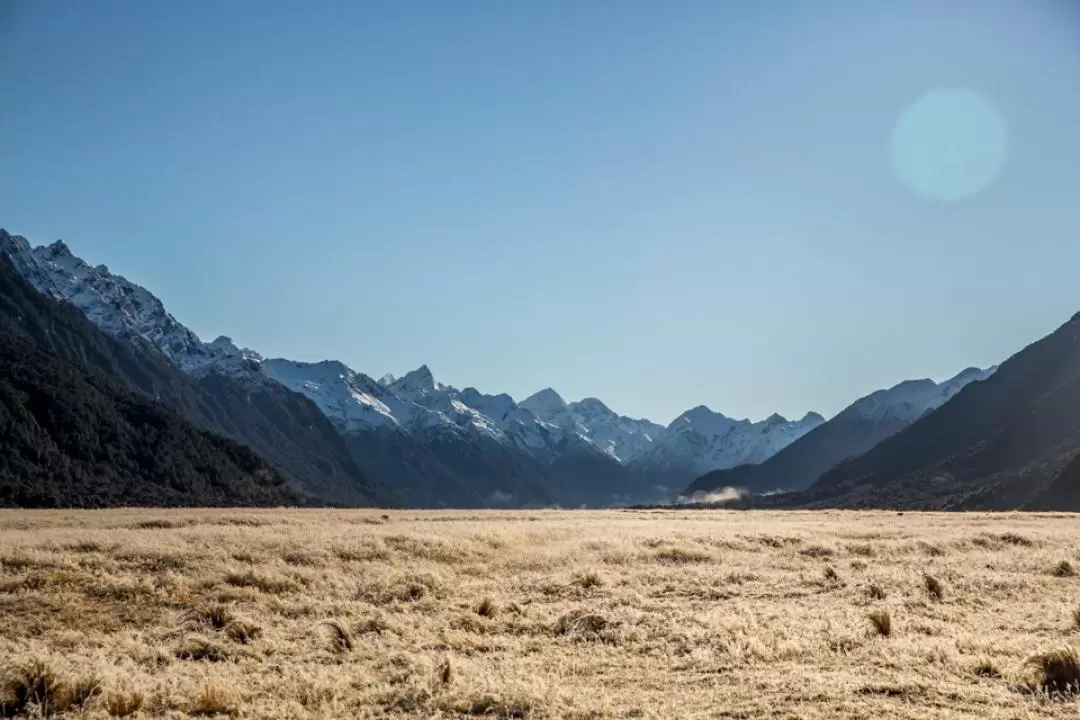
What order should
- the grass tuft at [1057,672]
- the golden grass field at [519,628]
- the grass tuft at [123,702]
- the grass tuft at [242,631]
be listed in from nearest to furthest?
the grass tuft at [1057,672] < the grass tuft at [123,702] < the golden grass field at [519,628] < the grass tuft at [242,631]

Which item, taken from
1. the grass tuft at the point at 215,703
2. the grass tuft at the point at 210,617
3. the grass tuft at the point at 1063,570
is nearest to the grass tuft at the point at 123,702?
the grass tuft at the point at 215,703

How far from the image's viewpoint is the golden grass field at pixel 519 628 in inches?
502

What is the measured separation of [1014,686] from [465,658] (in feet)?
34.9

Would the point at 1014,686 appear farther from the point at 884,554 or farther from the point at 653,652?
the point at 884,554

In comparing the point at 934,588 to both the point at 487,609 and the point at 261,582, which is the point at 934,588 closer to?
the point at 487,609

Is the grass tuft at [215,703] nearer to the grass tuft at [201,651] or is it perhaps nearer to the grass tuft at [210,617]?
the grass tuft at [201,651]

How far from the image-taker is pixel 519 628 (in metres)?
19.5

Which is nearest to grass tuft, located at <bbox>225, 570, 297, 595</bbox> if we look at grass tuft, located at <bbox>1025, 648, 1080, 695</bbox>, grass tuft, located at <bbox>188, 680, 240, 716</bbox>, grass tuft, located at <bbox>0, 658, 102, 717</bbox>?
grass tuft, located at <bbox>0, 658, 102, 717</bbox>

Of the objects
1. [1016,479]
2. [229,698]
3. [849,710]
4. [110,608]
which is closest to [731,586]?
[849,710]

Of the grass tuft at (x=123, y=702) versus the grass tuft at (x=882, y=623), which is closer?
the grass tuft at (x=123, y=702)

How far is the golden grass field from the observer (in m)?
12.7

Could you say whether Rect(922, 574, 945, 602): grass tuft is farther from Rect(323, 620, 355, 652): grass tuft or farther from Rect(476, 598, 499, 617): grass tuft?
Rect(323, 620, 355, 652): grass tuft

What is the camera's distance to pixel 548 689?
43.9ft

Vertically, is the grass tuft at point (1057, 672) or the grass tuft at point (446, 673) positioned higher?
the grass tuft at point (1057, 672)
